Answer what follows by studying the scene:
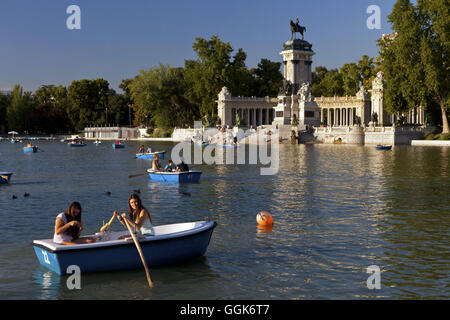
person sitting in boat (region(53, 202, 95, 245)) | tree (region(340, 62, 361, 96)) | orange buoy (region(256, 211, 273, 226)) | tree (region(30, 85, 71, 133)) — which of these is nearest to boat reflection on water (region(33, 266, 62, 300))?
person sitting in boat (region(53, 202, 95, 245))

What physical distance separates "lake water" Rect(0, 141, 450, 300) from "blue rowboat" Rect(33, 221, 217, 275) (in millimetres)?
294

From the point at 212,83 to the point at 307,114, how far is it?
25681 millimetres

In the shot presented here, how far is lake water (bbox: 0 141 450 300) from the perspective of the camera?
46.9ft

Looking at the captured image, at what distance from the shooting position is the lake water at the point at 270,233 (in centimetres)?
1430

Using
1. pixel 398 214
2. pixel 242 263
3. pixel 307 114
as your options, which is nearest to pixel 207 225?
pixel 242 263

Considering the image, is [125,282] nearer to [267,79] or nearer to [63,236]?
[63,236]

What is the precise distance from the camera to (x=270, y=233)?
20.2m

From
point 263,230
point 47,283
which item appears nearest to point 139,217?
point 47,283

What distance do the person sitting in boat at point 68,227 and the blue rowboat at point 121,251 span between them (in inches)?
10.7

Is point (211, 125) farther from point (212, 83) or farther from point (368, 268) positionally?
point (368, 268)

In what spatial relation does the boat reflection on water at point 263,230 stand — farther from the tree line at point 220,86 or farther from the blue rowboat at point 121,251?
the tree line at point 220,86

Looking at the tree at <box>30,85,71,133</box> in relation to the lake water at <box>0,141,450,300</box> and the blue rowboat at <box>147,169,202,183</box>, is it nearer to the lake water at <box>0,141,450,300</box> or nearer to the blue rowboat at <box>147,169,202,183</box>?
the lake water at <box>0,141,450,300</box>

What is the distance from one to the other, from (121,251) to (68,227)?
1592 millimetres

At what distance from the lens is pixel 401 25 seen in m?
80.7
